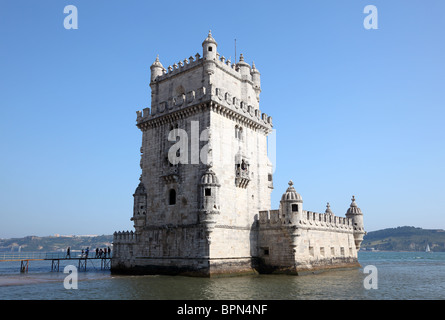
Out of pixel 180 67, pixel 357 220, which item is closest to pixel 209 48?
pixel 180 67

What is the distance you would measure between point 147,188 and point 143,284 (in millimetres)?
12340

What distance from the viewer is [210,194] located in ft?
111

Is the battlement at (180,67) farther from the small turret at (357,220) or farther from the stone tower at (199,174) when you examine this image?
the small turret at (357,220)

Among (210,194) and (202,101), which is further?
(202,101)

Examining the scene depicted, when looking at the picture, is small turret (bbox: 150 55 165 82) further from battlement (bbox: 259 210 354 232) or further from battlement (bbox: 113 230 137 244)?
battlement (bbox: 259 210 354 232)

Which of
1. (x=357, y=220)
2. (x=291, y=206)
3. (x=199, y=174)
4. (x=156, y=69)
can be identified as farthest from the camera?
(x=357, y=220)

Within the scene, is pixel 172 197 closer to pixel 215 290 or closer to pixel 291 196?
pixel 291 196

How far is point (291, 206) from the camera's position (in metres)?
36.6

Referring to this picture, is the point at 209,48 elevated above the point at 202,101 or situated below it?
above

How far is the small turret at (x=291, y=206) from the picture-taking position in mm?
36344

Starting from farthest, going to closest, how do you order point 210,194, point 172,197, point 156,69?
point 156,69
point 172,197
point 210,194

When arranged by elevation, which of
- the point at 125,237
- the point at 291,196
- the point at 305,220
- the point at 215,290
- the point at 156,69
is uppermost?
the point at 156,69

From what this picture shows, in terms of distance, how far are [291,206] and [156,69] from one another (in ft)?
70.0
